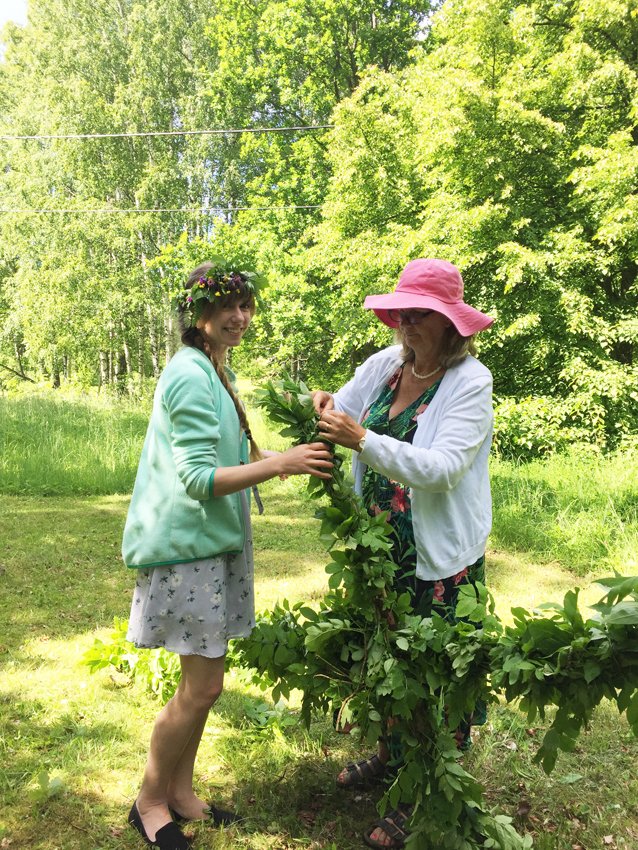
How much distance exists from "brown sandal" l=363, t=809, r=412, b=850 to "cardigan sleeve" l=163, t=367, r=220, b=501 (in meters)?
1.40

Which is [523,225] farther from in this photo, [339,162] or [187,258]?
[187,258]

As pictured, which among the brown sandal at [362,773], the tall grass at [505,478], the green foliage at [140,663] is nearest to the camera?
the brown sandal at [362,773]

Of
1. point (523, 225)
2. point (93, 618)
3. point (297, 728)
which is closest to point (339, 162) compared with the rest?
point (523, 225)

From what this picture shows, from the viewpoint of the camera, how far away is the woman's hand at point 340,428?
204 centimetres

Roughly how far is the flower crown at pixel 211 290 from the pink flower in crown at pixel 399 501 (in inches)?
33.6

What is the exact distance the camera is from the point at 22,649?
156 inches

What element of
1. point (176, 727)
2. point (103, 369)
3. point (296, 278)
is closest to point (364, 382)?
point (176, 727)

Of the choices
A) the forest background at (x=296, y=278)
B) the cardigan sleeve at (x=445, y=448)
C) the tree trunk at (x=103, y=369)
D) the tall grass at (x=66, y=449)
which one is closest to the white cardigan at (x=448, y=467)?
the cardigan sleeve at (x=445, y=448)

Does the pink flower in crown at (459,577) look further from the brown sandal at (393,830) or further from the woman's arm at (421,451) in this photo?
the brown sandal at (393,830)

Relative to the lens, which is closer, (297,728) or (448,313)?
(448,313)

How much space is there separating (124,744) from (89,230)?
2221 centimetres

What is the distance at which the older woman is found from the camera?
206 cm

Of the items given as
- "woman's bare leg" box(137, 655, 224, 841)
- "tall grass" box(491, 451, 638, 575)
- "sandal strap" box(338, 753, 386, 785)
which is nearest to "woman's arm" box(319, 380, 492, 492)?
"woman's bare leg" box(137, 655, 224, 841)

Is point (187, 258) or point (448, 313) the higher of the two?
point (187, 258)
